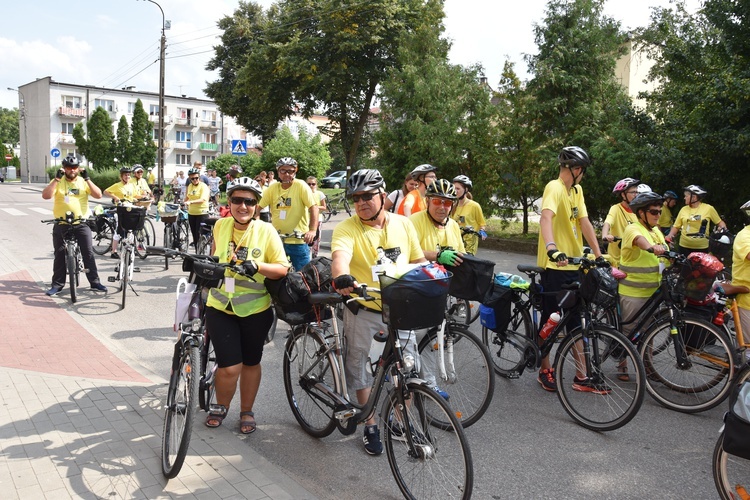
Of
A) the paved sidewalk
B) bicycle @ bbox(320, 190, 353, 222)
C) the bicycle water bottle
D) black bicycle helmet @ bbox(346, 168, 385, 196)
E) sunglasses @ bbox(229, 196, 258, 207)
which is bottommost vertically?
the paved sidewalk

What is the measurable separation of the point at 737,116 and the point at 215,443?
35.8ft

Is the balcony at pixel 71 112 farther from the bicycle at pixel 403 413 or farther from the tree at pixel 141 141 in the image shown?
the bicycle at pixel 403 413

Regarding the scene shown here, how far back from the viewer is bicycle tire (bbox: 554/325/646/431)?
4.56 metres

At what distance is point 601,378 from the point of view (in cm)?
476

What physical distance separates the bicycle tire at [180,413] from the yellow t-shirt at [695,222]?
9330mm

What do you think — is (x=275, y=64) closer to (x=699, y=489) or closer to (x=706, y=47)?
(x=706, y=47)

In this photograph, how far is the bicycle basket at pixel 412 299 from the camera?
3309 mm

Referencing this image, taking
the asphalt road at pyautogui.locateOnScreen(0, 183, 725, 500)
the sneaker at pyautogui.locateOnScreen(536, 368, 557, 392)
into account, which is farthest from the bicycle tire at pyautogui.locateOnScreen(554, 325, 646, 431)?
the sneaker at pyautogui.locateOnScreen(536, 368, 557, 392)

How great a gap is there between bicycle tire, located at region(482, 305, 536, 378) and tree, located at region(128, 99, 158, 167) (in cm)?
6483

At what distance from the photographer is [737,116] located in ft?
36.5

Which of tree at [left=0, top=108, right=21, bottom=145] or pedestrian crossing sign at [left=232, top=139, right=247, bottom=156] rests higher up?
tree at [left=0, top=108, right=21, bottom=145]

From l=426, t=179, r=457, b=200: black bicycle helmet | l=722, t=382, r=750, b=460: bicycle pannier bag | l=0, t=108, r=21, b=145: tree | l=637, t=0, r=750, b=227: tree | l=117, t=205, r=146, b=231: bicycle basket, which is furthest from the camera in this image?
l=0, t=108, r=21, b=145: tree

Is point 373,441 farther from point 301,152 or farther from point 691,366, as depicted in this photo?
point 301,152

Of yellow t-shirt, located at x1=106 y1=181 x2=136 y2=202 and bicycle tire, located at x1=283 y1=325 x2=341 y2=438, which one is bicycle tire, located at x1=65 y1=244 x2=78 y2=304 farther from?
bicycle tire, located at x1=283 y1=325 x2=341 y2=438
